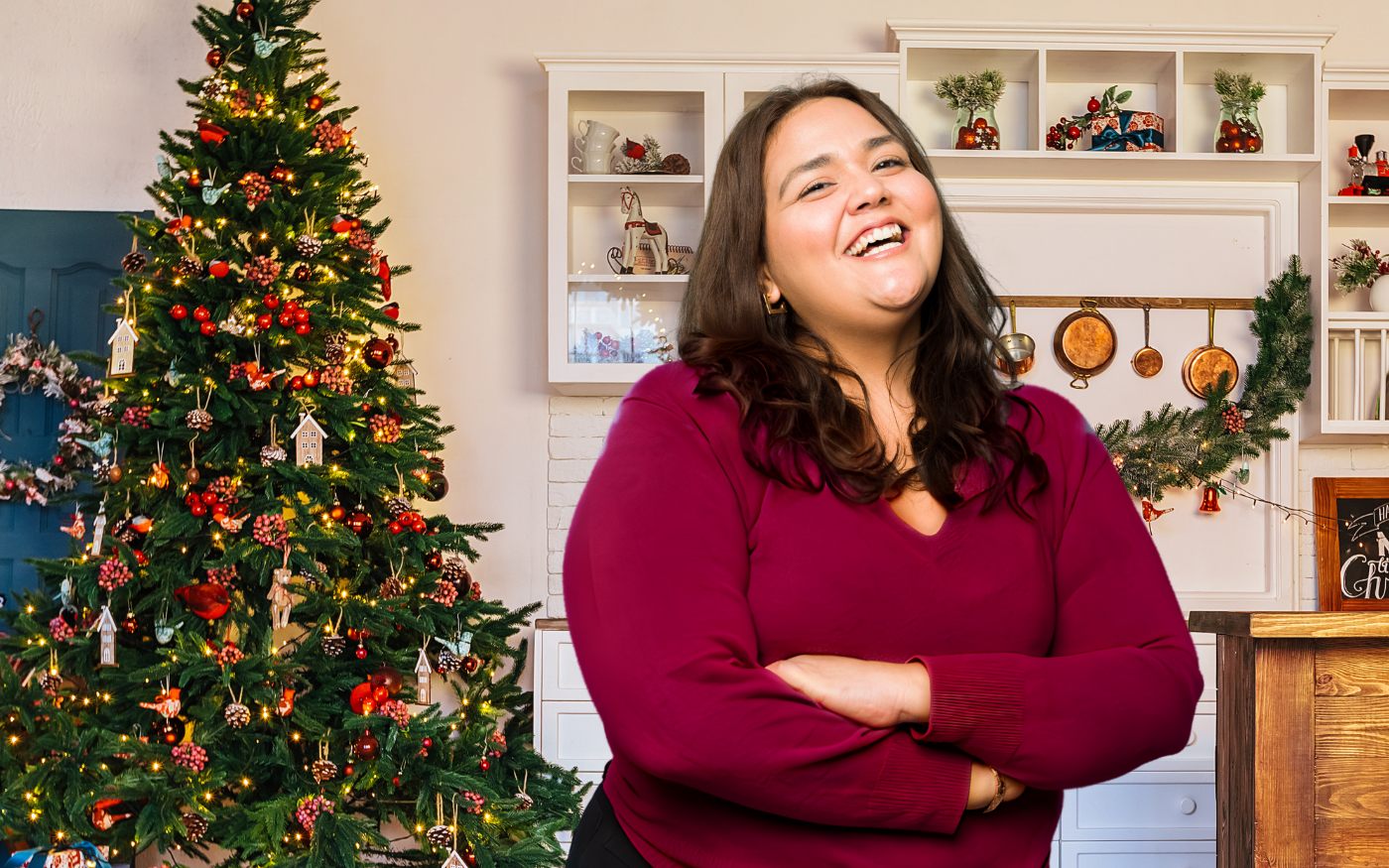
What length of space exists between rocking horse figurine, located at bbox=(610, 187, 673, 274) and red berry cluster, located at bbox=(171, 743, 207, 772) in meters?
1.80

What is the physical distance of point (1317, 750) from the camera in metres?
1.62

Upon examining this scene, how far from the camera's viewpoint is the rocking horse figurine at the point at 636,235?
3.37m

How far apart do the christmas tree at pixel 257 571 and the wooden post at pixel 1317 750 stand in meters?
1.65

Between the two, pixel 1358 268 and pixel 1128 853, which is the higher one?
pixel 1358 268

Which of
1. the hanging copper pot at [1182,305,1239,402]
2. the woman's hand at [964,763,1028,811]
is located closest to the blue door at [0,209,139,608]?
the woman's hand at [964,763,1028,811]

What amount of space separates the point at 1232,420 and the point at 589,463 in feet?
6.90

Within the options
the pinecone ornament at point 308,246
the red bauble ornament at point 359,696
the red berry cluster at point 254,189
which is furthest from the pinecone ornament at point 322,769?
the red berry cluster at point 254,189

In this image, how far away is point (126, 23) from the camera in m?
3.56

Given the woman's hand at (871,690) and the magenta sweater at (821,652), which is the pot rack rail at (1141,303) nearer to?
the magenta sweater at (821,652)

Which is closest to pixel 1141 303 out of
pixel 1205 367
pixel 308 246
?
pixel 1205 367

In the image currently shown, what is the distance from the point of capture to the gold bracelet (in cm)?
91

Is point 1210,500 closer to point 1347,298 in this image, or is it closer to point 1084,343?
point 1084,343

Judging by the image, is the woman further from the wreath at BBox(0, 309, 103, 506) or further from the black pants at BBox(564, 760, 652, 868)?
the wreath at BBox(0, 309, 103, 506)

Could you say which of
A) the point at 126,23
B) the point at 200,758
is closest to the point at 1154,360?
the point at 200,758
